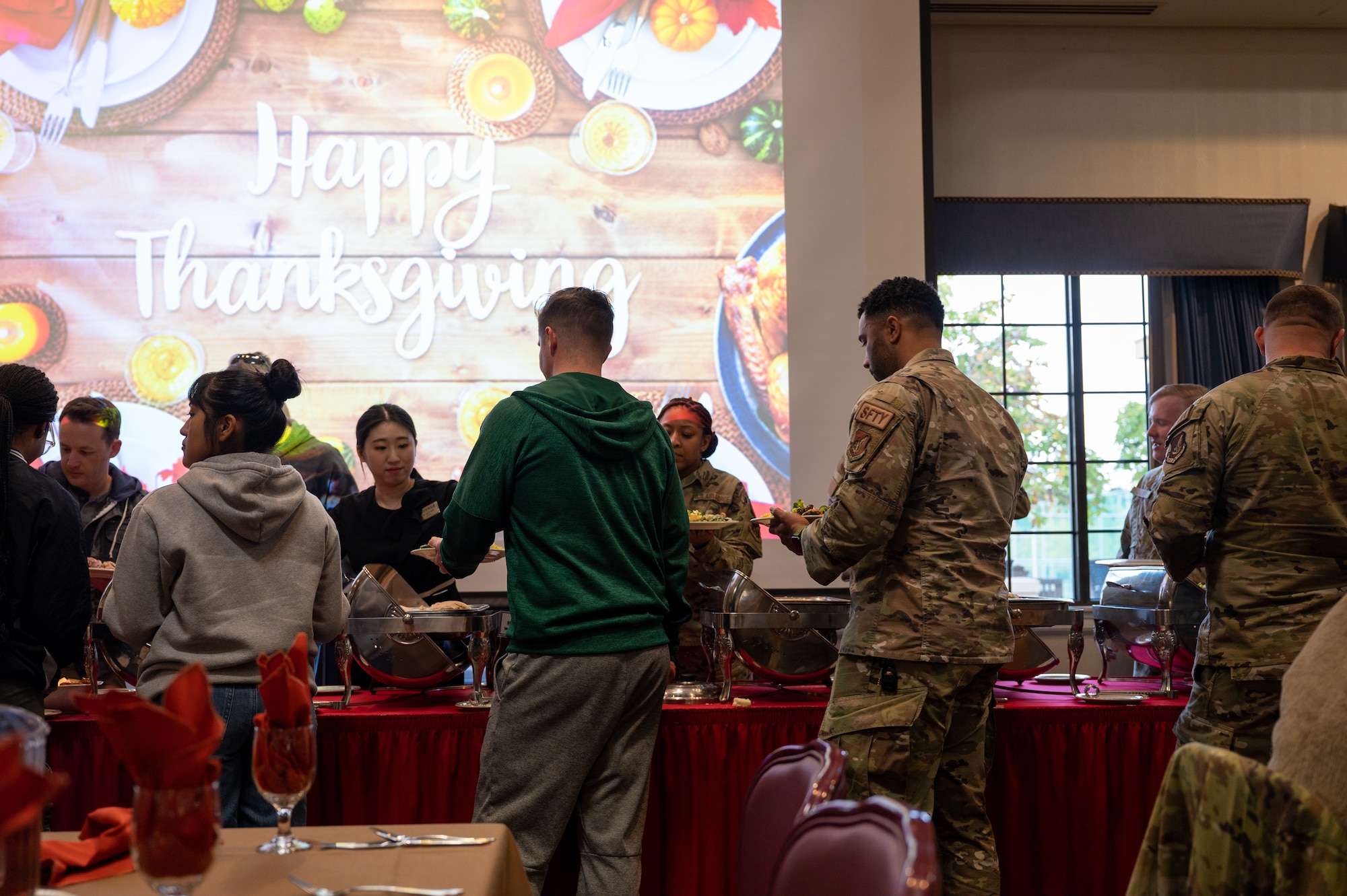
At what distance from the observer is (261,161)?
14.3 ft

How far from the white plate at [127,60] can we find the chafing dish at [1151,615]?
4095 millimetres

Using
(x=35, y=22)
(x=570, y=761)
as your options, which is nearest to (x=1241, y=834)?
(x=570, y=761)

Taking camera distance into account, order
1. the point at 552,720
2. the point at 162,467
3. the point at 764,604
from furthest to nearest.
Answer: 1. the point at 162,467
2. the point at 764,604
3. the point at 552,720

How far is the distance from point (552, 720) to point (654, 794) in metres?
0.52

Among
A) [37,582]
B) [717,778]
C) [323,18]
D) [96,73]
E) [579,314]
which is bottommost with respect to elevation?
[717,778]

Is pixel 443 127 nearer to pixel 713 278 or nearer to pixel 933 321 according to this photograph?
pixel 713 278

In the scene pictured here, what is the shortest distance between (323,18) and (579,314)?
10.1ft

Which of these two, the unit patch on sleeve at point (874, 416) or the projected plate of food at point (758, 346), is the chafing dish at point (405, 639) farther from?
the projected plate of food at point (758, 346)

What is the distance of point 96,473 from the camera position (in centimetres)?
314

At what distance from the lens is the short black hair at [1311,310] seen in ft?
7.13

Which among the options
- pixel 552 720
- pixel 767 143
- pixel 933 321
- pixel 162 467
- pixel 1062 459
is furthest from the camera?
pixel 1062 459

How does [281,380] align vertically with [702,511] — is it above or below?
above

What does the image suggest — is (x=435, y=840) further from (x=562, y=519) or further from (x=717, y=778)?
(x=717, y=778)

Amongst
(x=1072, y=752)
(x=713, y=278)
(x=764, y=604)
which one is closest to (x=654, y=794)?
(x=764, y=604)
